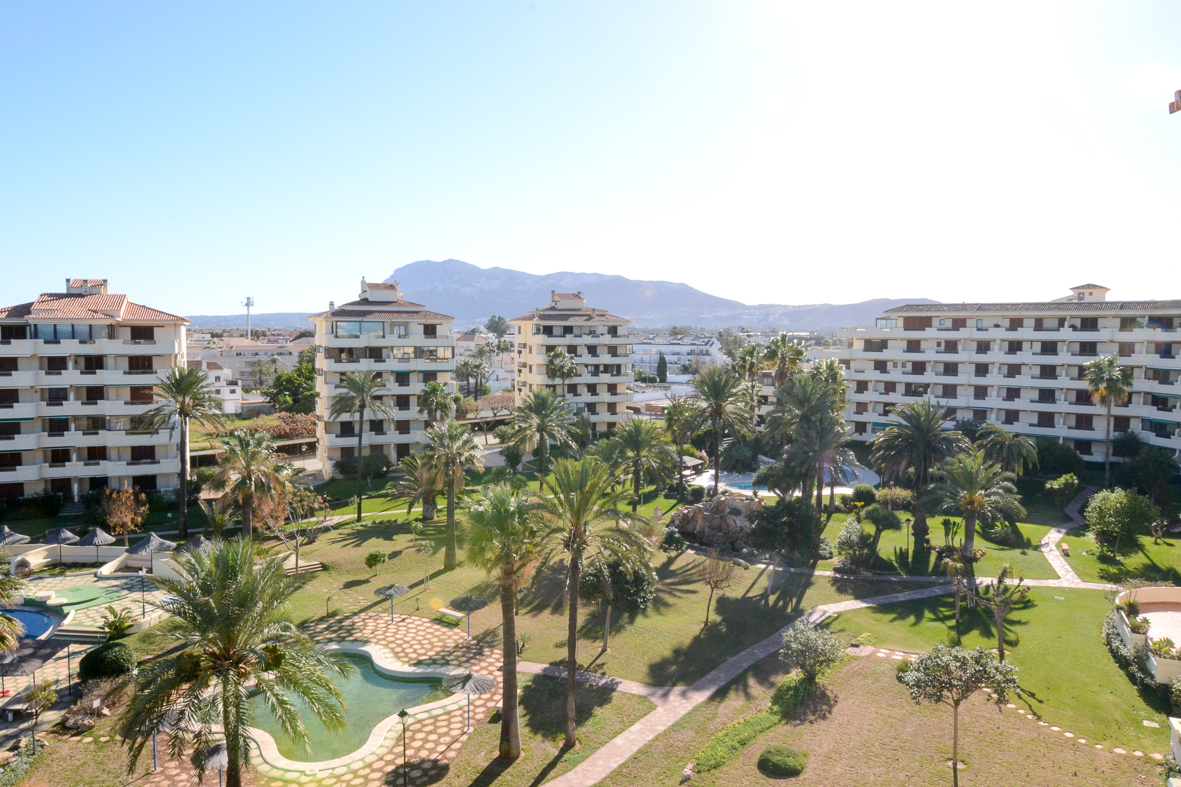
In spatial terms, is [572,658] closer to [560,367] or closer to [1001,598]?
[1001,598]

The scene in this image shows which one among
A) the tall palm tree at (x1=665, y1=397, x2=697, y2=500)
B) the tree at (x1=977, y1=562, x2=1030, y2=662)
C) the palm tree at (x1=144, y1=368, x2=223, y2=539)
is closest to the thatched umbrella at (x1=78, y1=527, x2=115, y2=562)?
the palm tree at (x1=144, y1=368, x2=223, y2=539)

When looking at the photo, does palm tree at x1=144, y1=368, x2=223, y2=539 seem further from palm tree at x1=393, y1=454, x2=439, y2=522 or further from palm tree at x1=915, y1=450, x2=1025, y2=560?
palm tree at x1=915, y1=450, x2=1025, y2=560

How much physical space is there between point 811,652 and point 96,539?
42.2 meters

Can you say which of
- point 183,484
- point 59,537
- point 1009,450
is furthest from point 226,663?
point 1009,450

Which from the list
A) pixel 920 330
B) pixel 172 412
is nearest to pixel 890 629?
pixel 172 412

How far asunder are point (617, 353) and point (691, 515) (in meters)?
39.2

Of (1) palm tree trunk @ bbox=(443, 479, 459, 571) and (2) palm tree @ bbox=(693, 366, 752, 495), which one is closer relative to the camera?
(1) palm tree trunk @ bbox=(443, 479, 459, 571)

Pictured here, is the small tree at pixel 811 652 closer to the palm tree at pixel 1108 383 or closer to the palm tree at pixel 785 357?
the palm tree at pixel 785 357

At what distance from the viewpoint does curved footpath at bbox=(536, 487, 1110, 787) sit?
22.9 metres

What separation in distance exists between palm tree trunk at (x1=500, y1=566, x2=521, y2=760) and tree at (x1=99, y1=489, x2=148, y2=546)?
32.9 metres

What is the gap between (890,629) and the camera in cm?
3428

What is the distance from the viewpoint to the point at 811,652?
1086 inches

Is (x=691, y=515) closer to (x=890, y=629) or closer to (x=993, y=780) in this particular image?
(x=890, y=629)

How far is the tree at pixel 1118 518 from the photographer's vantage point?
42969 millimetres
